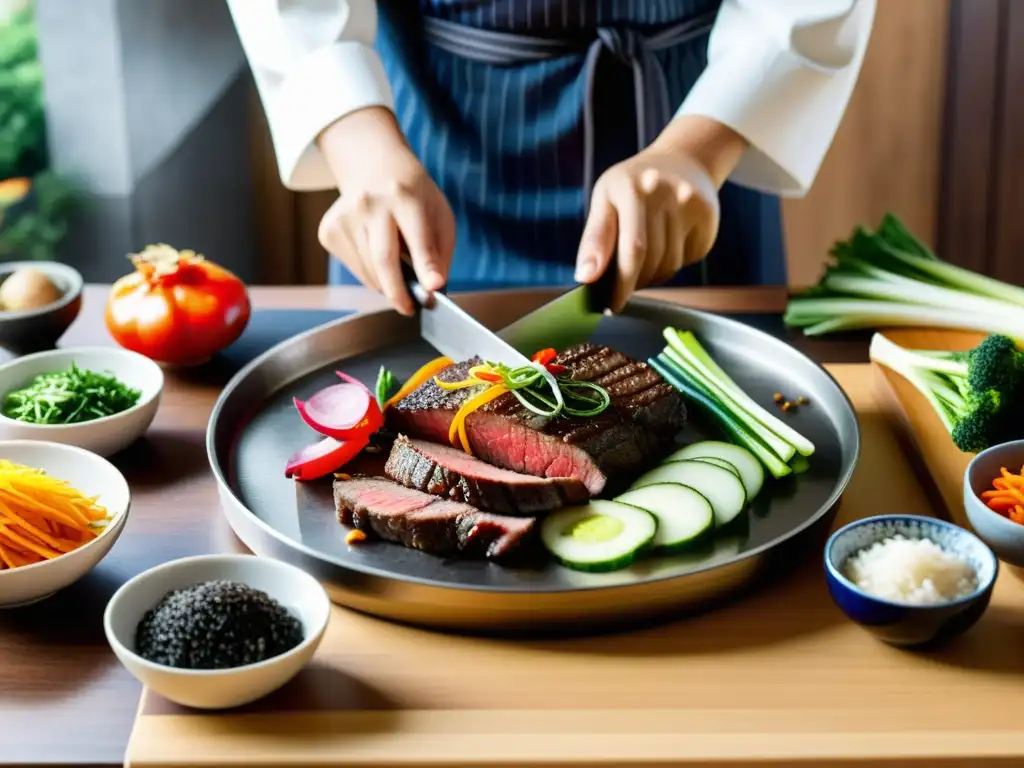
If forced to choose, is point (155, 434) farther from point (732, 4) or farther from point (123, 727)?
point (732, 4)

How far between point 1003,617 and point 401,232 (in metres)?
1.22

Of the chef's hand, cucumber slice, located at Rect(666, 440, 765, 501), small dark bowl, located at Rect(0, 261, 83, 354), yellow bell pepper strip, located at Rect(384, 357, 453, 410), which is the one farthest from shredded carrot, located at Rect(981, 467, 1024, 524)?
small dark bowl, located at Rect(0, 261, 83, 354)

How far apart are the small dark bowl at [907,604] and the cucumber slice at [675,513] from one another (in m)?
0.19

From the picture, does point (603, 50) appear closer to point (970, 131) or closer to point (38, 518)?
point (38, 518)

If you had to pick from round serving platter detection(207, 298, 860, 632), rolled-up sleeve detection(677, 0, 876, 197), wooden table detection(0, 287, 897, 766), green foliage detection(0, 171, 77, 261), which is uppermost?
rolled-up sleeve detection(677, 0, 876, 197)

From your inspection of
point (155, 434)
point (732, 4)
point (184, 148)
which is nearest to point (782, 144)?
point (732, 4)

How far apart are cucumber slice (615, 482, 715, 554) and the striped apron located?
116 centimetres

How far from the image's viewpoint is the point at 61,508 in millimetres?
1641

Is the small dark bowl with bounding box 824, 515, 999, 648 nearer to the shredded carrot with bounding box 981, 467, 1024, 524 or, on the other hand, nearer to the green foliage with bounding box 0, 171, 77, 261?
the shredded carrot with bounding box 981, 467, 1024, 524

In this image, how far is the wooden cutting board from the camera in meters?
1.37

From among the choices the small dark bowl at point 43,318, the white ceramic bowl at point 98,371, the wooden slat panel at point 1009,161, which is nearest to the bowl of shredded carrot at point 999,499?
the white ceramic bowl at point 98,371

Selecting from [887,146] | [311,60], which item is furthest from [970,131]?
[311,60]

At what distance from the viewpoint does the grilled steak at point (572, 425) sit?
1.86 m

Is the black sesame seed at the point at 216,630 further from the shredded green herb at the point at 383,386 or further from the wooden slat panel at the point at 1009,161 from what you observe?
the wooden slat panel at the point at 1009,161
